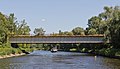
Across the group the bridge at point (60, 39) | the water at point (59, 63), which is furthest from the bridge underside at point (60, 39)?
the water at point (59, 63)

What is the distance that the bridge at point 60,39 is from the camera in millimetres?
119750

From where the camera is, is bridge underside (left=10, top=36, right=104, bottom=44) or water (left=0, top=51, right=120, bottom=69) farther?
bridge underside (left=10, top=36, right=104, bottom=44)

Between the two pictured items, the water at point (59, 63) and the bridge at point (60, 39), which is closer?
the water at point (59, 63)

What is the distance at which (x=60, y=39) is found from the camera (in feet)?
397

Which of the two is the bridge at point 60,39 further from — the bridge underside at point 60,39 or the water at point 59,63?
the water at point 59,63

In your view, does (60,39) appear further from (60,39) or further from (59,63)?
(59,63)

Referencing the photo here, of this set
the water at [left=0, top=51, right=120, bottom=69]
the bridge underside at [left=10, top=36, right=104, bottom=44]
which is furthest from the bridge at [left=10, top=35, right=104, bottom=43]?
the water at [left=0, top=51, right=120, bottom=69]

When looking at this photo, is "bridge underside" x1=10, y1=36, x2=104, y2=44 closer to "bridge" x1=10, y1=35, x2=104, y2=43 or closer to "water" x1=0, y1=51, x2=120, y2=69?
"bridge" x1=10, y1=35, x2=104, y2=43

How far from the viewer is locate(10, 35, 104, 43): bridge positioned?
119750 millimetres

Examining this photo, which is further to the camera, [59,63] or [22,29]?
[22,29]

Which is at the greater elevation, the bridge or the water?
the bridge

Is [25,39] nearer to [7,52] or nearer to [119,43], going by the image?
[7,52]

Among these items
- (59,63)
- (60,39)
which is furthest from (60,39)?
(59,63)

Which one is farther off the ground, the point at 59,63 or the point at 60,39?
the point at 60,39
